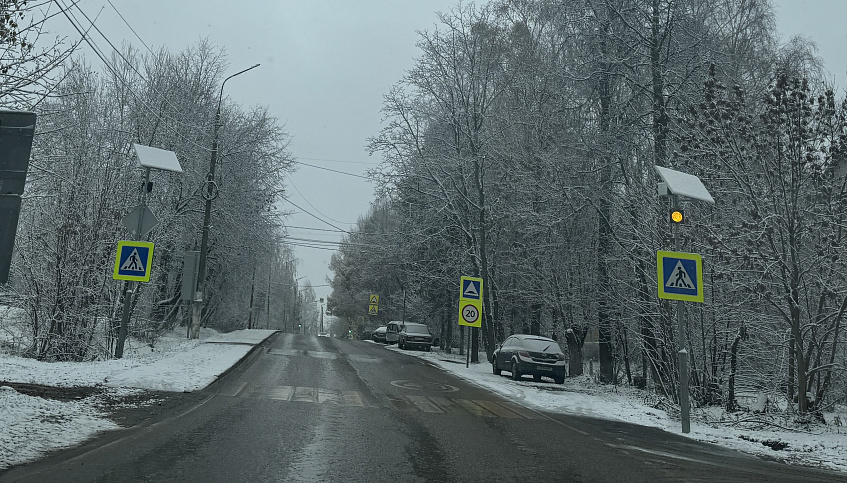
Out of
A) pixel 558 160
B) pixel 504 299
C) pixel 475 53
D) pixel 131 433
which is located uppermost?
pixel 475 53

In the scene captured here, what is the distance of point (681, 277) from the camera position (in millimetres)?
11719

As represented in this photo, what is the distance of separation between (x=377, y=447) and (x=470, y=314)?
16.0 m

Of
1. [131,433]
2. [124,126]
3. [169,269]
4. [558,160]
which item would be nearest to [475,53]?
[558,160]

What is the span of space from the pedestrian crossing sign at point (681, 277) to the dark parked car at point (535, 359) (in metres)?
10.7

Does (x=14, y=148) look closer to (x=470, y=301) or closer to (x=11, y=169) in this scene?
(x=11, y=169)

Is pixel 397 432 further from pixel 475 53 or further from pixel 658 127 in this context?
pixel 475 53

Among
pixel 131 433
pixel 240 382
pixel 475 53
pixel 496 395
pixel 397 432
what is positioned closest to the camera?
pixel 131 433

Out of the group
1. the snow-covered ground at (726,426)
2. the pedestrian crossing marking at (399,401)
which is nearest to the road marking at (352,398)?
the pedestrian crossing marking at (399,401)

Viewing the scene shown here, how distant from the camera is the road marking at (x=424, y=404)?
11724mm

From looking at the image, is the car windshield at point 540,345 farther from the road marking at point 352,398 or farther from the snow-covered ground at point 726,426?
the road marking at point 352,398

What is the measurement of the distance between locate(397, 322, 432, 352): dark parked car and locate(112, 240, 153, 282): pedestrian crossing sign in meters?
24.6

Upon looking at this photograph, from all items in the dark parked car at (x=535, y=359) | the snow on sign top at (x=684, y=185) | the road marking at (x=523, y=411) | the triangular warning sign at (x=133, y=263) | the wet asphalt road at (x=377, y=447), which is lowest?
the wet asphalt road at (x=377, y=447)

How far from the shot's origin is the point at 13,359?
14016 millimetres

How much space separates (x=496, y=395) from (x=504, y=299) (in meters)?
17.3
